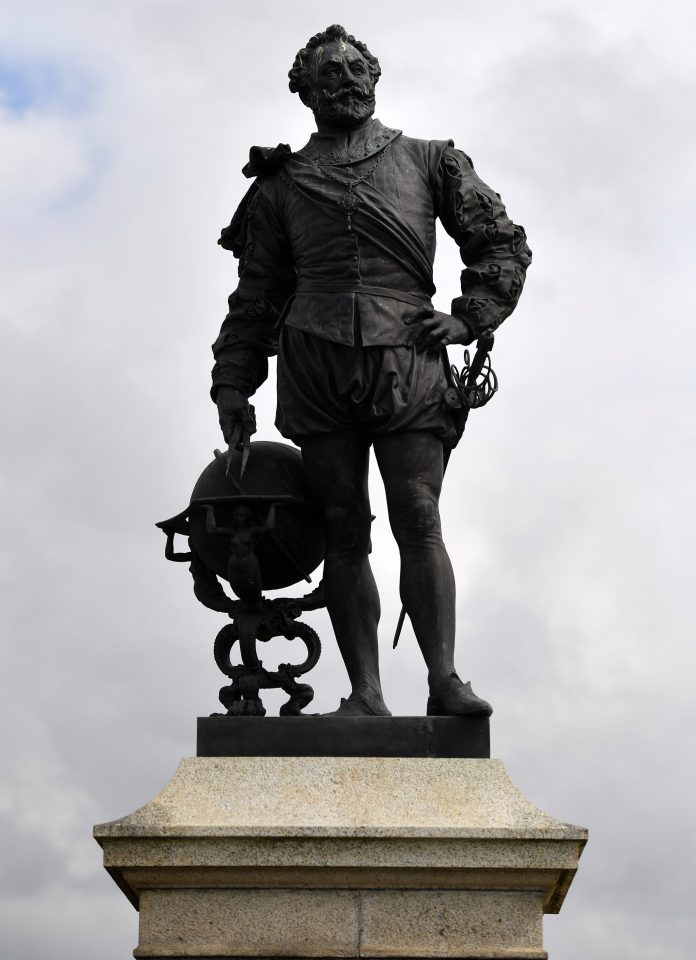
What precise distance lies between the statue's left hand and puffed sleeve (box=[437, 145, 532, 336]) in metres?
Result: 0.07

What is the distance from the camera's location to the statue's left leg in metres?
10.0

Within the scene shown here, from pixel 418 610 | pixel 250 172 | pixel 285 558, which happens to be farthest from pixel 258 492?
pixel 250 172

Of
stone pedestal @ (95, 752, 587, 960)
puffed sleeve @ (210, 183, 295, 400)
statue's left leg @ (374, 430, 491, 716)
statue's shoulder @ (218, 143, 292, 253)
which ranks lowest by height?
stone pedestal @ (95, 752, 587, 960)

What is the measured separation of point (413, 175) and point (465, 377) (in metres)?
1.15

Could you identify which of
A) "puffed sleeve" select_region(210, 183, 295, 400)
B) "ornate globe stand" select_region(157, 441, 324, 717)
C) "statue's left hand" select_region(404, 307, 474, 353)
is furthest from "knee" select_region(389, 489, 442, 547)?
"puffed sleeve" select_region(210, 183, 295, 400)

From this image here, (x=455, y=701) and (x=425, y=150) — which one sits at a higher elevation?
(x=425, y=150)

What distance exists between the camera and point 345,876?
29.8ft

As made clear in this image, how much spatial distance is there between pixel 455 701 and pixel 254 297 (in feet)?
8.70

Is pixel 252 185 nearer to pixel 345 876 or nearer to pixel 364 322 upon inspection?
pixel 364 322

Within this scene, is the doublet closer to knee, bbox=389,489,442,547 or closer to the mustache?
the mustache

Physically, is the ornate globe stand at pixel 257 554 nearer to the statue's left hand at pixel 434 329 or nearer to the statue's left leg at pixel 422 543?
the statue's left leg at pixel 422 543

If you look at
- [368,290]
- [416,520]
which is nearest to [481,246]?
[368,290]

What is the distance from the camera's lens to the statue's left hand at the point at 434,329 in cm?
1027

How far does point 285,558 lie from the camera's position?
10.3 m
